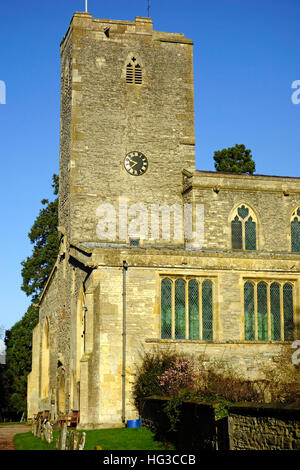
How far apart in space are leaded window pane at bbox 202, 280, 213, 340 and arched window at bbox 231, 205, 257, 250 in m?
6.18

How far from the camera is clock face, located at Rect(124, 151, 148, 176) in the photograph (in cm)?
3738

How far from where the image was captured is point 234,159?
50.0 metres

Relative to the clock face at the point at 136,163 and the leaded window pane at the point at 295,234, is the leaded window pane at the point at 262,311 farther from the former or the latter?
the clock face at the point at 136,163

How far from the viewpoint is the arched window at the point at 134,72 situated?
3859 cm

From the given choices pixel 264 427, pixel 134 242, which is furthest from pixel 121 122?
pixel 264 427

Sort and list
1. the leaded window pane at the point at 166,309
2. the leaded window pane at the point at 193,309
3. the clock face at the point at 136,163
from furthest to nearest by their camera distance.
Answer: the clock face at the point at 136,163
the leaded window pane at the point at 193,309
the leaded window pane at the point at 166,309

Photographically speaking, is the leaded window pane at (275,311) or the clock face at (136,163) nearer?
the leaded window pane at (275,311)

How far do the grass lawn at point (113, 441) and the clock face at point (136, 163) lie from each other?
15.7 meters

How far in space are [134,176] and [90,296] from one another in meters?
10.7

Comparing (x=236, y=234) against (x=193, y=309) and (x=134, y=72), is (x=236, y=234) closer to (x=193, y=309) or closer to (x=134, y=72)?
(x=193, y=309)

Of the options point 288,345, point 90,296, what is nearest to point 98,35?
point 90,296

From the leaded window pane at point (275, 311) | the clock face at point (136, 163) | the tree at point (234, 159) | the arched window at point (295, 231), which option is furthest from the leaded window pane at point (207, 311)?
the tree at point (234, 159)

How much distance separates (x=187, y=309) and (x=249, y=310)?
2.69 m
